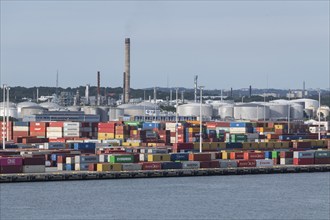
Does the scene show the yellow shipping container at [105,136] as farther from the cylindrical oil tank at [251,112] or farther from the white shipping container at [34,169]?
the cylindrical oil tank at [251,112]

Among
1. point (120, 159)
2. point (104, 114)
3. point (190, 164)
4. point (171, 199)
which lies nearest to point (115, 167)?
point (120, 159)

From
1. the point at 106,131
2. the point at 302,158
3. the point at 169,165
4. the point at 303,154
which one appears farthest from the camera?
the point at 106,131

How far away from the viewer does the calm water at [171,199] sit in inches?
1955

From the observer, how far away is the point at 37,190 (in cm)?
5834

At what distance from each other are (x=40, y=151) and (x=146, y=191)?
58.9 ft

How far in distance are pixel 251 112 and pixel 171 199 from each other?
Answer: 91486 mm

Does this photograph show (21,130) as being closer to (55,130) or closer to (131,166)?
(55,130)

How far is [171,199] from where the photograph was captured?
54906 mm

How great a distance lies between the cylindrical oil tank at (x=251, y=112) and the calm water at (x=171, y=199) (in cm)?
7777

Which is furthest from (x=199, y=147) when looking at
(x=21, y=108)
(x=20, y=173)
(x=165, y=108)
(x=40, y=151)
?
(x=165, y=108)

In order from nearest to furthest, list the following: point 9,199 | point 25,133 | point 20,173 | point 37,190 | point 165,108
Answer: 1. point 9,199
2. point 37,190
3. point 20,173
4. point 25,133
5. point 165,108

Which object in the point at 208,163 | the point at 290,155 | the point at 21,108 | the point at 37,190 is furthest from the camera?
the point at 21,108

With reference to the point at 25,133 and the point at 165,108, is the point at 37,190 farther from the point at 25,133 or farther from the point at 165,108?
the point at 165,108

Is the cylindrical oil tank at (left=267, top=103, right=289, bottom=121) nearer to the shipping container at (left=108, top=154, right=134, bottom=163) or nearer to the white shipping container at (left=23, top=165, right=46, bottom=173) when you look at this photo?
the shipping container at (left=108, top=154, right=134, bottom=163)
